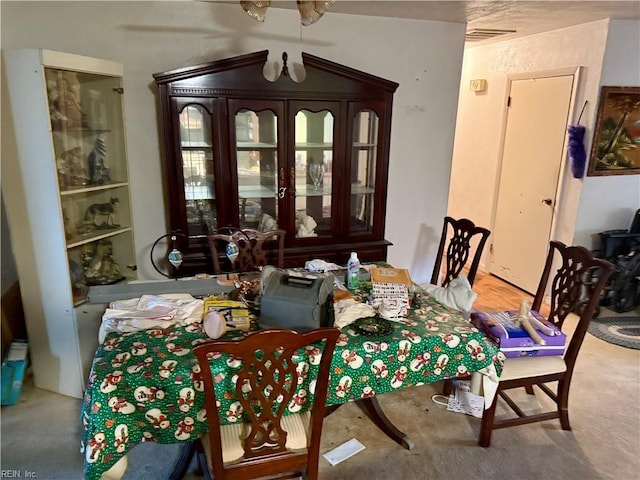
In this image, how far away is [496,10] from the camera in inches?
115

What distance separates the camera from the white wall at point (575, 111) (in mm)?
3307

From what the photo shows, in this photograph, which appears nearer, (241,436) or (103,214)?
(241,436)

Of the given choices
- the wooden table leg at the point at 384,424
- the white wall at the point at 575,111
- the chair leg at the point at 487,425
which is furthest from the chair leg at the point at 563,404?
the white wall at the point at 575,111

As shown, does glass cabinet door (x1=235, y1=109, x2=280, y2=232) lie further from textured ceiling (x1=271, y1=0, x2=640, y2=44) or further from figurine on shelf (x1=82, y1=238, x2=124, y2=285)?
figurine on shelf (x1=82, y1=238, x2=124, y2=285)

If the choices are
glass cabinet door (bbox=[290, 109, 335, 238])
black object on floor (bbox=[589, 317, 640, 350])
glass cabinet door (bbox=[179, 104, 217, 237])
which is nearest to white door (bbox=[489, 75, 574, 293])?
→ black object on floor (bbox=[589, 317, 640, 350])

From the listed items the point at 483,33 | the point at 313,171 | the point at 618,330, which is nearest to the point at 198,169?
the point at 313,171

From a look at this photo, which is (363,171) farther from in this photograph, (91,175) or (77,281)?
(77,281)

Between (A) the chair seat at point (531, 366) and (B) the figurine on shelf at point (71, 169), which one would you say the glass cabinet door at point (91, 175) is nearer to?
(B) the figurine on shelf at point (71, 169)

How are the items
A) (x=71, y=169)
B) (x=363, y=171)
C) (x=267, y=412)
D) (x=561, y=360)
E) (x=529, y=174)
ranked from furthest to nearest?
1. (x=529, y=174)
2. (x=363, y=171)
3. (x=71, y=169)
4. (x=561, y=360)
5. (x=267, y=412)

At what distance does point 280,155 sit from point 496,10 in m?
1.76

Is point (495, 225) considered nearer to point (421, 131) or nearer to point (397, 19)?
point (421, 131)

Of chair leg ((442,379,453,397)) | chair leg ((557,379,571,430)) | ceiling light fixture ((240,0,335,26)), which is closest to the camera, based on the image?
ceiling light fixture ((240,0,335,26))

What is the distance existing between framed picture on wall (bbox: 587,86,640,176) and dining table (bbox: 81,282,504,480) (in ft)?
7.91

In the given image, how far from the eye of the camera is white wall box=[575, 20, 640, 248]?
3.26 meters
